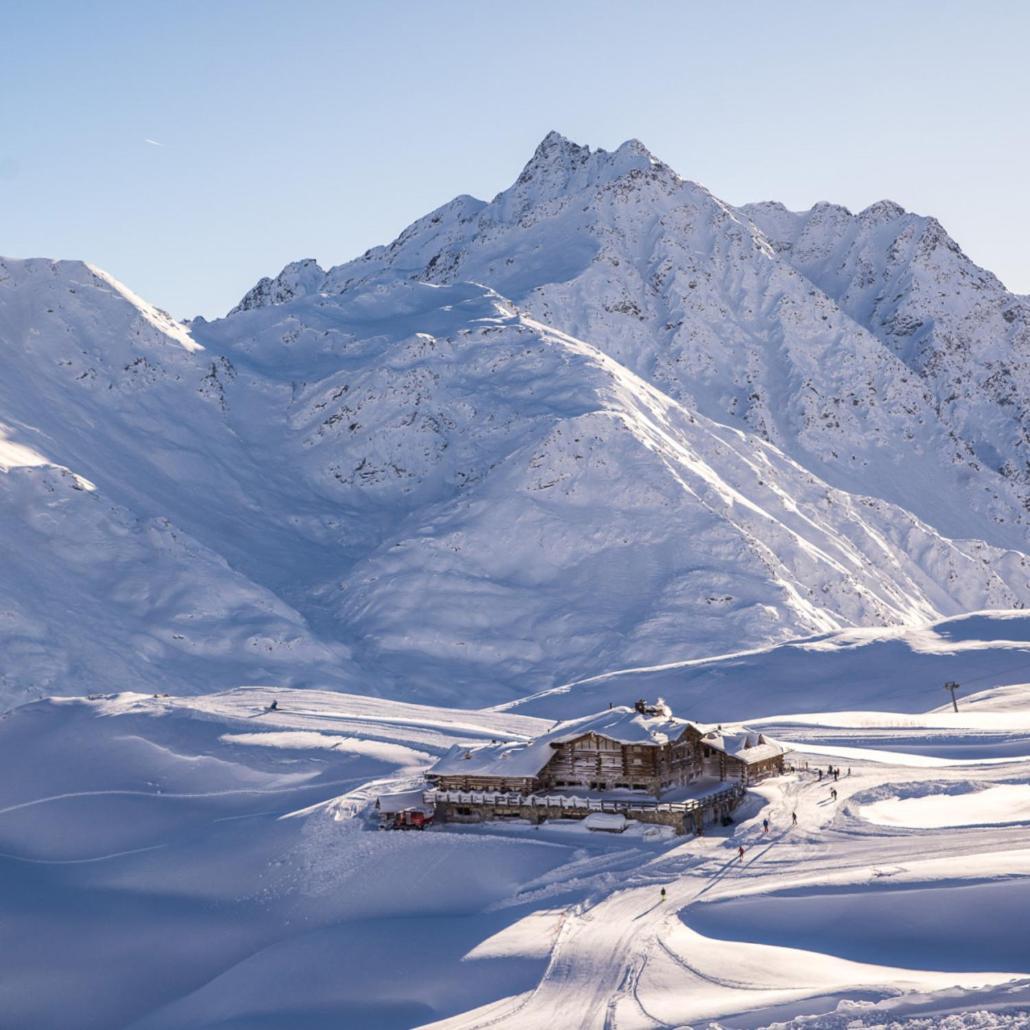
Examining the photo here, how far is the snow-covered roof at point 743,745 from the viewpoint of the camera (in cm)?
6202

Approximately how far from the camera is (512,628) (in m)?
111

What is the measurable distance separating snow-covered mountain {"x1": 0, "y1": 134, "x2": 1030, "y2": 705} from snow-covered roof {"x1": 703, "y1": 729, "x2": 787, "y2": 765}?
39286mm

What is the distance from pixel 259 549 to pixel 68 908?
222ft

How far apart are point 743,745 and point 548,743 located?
9773 millimetres

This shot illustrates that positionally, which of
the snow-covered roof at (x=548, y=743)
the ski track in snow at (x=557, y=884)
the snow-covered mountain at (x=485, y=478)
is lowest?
the ski track in snow at (x=557, y=884)

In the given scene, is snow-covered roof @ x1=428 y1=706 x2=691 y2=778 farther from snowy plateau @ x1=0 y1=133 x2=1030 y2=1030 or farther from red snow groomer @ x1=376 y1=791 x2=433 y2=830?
snowy plateau @ x1=0 y1=133 x2=1030 y2=1030

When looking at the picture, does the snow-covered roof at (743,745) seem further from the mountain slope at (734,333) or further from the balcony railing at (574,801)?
the mountain slope at (734,333)

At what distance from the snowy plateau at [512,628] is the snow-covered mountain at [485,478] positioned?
46 centimetres

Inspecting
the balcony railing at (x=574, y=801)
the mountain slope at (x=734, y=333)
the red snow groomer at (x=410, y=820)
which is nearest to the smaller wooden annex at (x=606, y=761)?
the balcony railing at (x=574, y=801)

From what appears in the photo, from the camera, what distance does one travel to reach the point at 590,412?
412 feet

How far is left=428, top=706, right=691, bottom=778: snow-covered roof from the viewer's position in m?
58.9

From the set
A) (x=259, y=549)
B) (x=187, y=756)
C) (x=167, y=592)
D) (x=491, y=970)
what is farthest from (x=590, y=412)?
(x=491, y=970)

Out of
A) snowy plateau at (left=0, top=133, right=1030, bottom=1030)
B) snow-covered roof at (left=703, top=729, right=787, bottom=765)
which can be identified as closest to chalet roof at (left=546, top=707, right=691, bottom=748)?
snow-covered roof at (left=703, top=729, right=787, bottom=765)

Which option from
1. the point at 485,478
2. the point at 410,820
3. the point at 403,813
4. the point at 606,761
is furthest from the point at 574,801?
the point at 485,478
